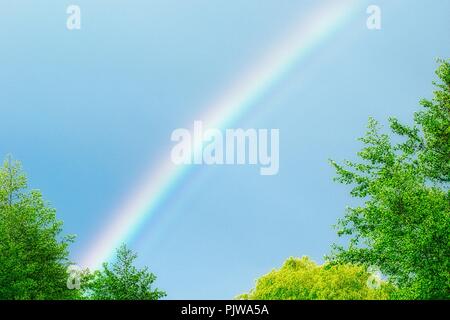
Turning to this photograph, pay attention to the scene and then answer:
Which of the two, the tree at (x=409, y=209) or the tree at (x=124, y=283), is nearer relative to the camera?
the tree at (x=409, y=209)

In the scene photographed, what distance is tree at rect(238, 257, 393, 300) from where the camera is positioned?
65000 millimetres

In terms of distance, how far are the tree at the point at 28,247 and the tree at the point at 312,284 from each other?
25.4 m

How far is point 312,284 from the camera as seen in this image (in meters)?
72.1

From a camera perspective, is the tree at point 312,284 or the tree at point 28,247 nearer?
the tree at point 28,247

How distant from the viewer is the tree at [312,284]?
65.0 metres

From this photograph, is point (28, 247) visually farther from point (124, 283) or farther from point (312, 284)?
point (312, 284)

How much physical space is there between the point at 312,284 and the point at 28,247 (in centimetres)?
3381

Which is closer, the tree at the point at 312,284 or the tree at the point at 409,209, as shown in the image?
the tree at the point at 409,209

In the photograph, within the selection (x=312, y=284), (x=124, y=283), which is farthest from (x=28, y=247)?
(x=312, y=284)
